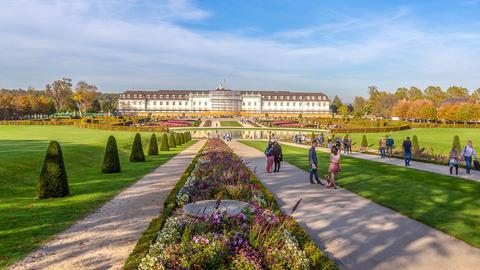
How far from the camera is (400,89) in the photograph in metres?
154

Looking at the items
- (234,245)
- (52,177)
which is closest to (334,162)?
(234,245)

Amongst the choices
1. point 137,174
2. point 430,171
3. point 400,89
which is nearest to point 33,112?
point 137,174

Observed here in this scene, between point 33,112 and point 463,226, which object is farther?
point 33,112

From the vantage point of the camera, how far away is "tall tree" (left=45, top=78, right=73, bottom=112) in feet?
350

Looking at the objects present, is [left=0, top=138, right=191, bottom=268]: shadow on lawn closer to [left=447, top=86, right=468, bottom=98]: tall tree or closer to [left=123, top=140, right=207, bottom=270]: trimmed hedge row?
[left=123, top=140, right=207, bottom=270]: trimmed hedge row

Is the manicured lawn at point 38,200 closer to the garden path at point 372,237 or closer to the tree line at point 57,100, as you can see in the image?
the garden path at point 372,237

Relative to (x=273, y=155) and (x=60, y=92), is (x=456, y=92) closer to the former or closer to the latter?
(x=60, y=92)

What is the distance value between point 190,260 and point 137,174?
483 inches

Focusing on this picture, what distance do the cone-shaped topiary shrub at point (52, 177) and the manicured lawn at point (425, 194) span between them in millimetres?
8611

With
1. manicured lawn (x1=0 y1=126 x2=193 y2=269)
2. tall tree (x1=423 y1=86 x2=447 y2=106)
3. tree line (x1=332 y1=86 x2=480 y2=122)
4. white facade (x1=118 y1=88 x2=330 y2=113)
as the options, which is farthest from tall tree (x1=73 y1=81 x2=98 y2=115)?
tall tree (x1=423 y1=86 x2=447 y2=106)

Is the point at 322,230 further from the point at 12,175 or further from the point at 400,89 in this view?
the point at 400,89

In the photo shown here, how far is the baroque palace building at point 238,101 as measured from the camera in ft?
507

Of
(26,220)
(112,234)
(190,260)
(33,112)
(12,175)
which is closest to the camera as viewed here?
(190,260)

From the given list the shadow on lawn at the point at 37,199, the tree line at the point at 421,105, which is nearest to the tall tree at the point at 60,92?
the tree line at the point at 421,105
